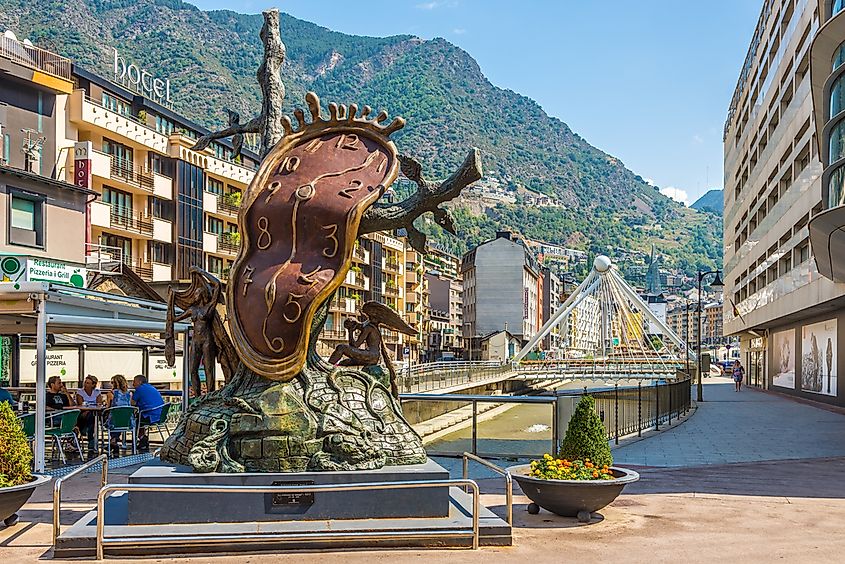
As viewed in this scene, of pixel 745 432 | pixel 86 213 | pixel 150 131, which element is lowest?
pixel 745 432

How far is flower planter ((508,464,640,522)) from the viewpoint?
1067cm

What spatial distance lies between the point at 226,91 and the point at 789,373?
139 metres

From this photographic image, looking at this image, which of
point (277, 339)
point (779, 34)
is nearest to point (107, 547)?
point (277, 339)

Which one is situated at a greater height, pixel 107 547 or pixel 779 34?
pixel 779 34

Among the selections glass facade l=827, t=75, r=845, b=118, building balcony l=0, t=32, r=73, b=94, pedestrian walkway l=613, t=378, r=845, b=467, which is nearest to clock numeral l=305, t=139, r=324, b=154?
pedestrian walkway l=613, t=378, r=845, b=467

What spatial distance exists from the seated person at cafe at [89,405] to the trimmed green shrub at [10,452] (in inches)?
267

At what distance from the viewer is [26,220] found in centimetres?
3228

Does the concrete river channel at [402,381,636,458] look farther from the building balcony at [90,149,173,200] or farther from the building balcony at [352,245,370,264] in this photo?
the building balcony at [352,245,370,264]

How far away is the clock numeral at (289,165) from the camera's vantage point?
1075 cm

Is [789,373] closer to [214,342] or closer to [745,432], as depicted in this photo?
[745,432]

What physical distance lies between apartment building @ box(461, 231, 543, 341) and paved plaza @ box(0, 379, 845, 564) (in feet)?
310

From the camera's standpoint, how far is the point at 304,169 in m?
10.8

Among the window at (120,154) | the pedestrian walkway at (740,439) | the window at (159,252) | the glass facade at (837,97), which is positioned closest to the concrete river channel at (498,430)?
the pedestrian walkway at (740,439)

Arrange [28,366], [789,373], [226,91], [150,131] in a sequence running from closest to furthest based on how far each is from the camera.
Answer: [28,366] → [150,131] → [789,373] → [226,91]
